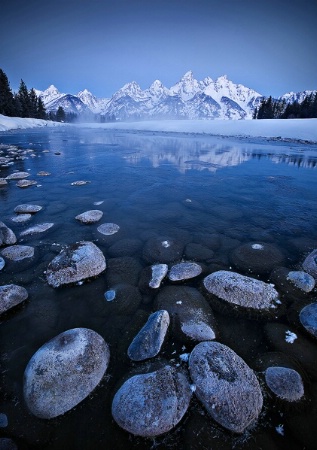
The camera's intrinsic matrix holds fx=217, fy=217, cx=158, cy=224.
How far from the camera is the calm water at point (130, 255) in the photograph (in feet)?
6.12

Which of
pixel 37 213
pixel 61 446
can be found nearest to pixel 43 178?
pixel 37 213

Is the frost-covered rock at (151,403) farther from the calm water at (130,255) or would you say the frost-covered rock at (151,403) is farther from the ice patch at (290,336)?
the ice patch at (290,336)

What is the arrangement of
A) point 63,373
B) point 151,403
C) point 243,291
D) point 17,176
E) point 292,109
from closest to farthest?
point 151,403, point 63,373, point 243,291, point 17,176, point 292,109

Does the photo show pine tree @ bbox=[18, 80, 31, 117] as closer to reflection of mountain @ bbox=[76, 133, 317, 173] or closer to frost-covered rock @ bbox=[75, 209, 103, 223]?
reflection of mountain @ bbox=[76, 133, 317, 173]

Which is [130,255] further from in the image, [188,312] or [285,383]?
[285,383]

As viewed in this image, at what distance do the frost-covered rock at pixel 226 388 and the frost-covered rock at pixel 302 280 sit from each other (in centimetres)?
188

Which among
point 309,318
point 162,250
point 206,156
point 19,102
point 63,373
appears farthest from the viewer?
point 19,102

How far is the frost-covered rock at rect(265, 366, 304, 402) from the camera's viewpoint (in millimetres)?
2090

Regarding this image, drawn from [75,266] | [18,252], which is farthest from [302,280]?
[18,252]

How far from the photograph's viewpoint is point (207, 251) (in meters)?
4.50

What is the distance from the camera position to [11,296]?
2.97 metres

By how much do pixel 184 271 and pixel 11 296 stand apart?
2.57 m

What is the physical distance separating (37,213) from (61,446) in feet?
17.9

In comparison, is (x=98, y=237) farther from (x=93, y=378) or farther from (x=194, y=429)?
(x=194, y=429)
